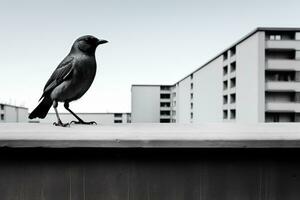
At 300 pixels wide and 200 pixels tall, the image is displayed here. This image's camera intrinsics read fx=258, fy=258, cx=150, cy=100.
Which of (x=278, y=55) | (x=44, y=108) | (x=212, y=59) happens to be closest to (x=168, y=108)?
(x=212, y=59)

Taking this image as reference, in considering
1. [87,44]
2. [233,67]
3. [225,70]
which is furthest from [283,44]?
[87,44]

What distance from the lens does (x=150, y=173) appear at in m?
1.84

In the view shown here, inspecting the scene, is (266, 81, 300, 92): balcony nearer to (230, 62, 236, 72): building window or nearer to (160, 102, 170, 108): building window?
(230, 62, 236, 72): building window

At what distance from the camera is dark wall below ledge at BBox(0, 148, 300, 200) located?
181 centimetres

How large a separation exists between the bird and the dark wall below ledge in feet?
2.31

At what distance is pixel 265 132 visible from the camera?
6.09 ft

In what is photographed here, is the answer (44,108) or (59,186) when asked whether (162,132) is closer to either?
(59,186)

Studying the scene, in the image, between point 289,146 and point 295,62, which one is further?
point 295,62

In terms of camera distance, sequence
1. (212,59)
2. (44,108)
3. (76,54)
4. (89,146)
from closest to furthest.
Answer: (89,146)
(76,54)
(44,108)
(212,59)

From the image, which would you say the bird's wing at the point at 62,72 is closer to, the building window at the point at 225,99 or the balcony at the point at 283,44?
the balcony at the point at 283,44

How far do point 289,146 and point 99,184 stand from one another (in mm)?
Result: 1324

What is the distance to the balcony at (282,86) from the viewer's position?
3009 centimetres

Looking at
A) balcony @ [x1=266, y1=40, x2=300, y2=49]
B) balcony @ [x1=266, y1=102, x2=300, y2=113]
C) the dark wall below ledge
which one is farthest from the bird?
balcony @ [x1=266, y1=40, x2=300, y2=49]

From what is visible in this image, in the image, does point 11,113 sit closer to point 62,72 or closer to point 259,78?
point 259,78
